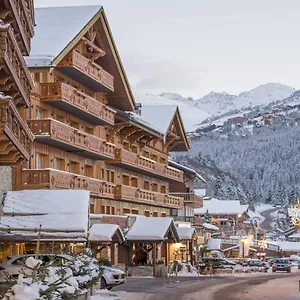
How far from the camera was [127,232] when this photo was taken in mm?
51281

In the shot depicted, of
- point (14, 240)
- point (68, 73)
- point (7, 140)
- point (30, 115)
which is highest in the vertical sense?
point (68, 73)

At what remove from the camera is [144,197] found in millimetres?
58281

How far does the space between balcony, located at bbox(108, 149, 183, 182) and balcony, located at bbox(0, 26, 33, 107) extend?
25.3 m

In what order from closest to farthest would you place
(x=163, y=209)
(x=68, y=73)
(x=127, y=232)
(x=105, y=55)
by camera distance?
1. (x=68, y=73)
2. (x=105, y=55)
3. (x=127, y=232)
4. (x=163, y=209)

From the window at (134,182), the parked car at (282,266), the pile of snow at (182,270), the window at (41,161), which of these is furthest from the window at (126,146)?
the parked car at (282,266)

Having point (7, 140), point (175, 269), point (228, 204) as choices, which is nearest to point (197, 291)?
point (7, 140)

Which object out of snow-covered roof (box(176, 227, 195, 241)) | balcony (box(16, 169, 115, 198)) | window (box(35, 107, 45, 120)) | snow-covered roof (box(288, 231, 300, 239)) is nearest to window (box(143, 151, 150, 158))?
snow-covered roof (box(176, 227, 195, 241))

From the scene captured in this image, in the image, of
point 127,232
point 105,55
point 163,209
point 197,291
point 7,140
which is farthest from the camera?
point 163,209

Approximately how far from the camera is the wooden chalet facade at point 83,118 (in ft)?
127

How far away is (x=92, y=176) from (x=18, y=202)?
15.4 meters

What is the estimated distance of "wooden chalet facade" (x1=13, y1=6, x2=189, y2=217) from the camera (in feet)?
127

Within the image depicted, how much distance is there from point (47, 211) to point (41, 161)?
9.36 m

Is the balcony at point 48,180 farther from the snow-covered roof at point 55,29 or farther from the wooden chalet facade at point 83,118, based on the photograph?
the snow-covered roof at point 55,29

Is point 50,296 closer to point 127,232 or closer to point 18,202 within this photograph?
point 18,202
